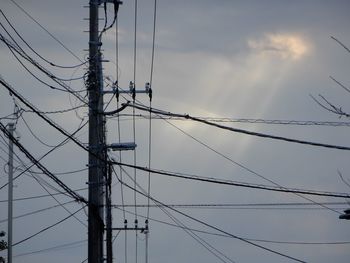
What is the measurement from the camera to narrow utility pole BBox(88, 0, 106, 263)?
2494 centimetres

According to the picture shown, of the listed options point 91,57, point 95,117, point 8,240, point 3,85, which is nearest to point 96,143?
point 95,117

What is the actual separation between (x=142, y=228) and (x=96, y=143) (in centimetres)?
1894

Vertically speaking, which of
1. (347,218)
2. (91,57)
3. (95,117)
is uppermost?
(91,57)

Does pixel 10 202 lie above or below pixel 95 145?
above

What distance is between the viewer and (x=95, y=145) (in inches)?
992

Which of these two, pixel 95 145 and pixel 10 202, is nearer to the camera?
pixel 95 145

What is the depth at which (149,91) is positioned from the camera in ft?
88.2

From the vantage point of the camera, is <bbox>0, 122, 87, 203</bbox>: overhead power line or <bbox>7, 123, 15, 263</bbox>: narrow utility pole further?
<bbox>7, 123, 15, 263</bbox>: narrow utility pole

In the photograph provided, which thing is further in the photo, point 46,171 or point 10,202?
point 10,202

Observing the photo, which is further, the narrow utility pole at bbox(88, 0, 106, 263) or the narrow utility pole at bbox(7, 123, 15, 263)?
the narrow utility pole at bbox(7, 123, 15, 263)

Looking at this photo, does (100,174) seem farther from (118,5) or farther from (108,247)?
(108,247)

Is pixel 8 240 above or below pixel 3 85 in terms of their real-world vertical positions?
above

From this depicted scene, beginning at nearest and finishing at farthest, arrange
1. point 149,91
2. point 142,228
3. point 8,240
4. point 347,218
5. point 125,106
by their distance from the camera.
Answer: point 347,218
point 125,106
point 149,91
point 8,240
point 142,228

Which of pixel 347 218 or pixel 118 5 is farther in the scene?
pixel 118 5
